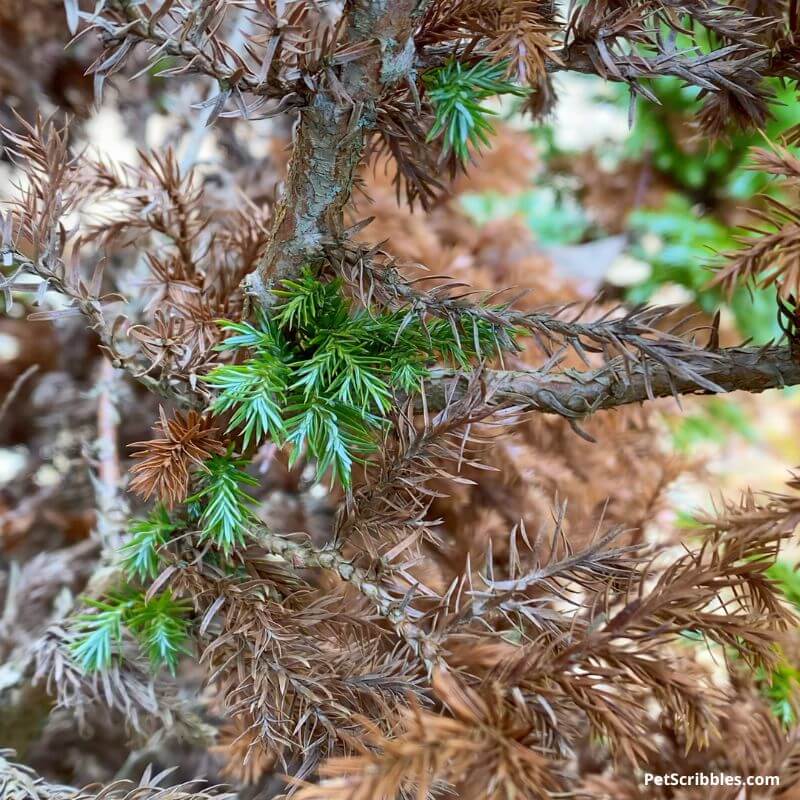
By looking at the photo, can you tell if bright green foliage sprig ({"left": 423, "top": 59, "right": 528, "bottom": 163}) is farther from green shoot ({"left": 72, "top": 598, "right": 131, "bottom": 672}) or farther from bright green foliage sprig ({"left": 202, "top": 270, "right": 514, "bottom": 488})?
green shoot ({"left": 72, "top": 598, "right": 131, "bottom": 672})

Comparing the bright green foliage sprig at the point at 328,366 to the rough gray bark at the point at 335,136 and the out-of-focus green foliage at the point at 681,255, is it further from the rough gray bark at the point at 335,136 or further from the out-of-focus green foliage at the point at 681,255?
the out-of-focus green foliage at the point at 681,255

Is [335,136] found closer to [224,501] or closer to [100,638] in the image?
[224,501]

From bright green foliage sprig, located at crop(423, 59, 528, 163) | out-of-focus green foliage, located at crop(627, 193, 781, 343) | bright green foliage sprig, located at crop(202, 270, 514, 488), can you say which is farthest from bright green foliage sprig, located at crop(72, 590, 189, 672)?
out-of-focus green foliage, located at crop(627, 193, 781, 343)

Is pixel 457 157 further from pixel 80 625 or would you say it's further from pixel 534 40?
pixel 80 625

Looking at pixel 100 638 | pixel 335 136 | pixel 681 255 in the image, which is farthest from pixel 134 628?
pixel 681 255

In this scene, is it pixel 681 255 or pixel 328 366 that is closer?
pixel 328 366

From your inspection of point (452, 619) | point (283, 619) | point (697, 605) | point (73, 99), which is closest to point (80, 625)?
point (283, 619)
